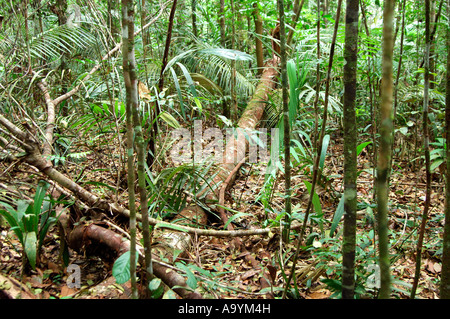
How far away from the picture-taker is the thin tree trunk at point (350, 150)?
3.92 ft

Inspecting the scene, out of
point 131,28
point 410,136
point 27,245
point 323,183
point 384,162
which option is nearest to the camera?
point 384,162

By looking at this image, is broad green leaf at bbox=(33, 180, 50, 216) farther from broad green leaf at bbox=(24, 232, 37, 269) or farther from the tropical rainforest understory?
broad green leaf at bbox=(24, 232, 37, 269)

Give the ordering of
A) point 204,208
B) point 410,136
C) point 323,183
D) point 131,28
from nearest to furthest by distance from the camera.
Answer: point 131,28 < point 323,183 < point 204,208 < point 410,136

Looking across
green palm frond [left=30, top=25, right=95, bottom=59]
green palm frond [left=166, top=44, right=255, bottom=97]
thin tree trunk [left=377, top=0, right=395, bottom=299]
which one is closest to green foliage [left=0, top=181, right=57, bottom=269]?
thin tree trunk [left=377, top=0, right=395, bottom=299]

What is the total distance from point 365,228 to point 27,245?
6.69 ft

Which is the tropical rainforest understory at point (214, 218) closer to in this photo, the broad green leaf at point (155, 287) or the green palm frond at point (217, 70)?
the broad green leaf at point (155, 287)

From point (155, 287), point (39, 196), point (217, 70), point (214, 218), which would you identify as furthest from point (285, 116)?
point (217, 70)

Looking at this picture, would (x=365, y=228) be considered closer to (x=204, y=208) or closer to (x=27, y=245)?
(x=204, y=208)

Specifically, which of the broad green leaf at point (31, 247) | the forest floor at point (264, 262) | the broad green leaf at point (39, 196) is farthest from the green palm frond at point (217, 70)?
the broad green leaf at point (31, 247)

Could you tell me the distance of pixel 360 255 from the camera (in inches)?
64.2

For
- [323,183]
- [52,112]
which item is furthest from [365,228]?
[52,112]

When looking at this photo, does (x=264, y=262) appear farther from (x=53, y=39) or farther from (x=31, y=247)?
(x=53, y=39)

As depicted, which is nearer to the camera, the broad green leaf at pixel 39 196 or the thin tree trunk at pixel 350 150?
the thin tree trunk at pixel 350 150
